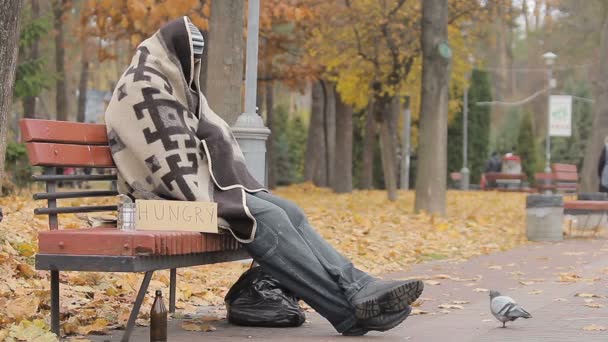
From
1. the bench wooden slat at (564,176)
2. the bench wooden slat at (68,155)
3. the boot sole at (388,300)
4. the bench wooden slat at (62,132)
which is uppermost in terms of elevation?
the bench wooden slat at (62,132)

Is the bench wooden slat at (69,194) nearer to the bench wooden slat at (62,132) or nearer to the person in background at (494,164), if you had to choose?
the bench wooden slat at (62,132)

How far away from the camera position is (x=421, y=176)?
19.8 meters

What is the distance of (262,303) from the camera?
22.6ft

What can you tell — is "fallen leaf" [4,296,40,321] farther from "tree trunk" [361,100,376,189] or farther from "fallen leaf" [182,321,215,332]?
"tree trunk" [361,100,376,189]

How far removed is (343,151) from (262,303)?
27140 millimetres

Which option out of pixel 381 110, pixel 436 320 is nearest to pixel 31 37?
pixel 381 110

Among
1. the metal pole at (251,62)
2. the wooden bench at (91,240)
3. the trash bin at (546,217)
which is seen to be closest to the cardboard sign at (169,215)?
the wooden bench at (91,240)

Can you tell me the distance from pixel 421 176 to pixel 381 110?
9.01 meters

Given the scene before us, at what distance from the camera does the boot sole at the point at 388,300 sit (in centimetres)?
619

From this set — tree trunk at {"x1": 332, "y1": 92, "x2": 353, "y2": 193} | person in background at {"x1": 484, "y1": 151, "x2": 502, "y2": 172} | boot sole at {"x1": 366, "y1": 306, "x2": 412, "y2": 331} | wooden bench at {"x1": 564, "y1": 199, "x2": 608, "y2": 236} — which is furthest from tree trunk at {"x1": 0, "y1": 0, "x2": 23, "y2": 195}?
person in background at {"x1": 484, "y1": 151, "x2": 502, "y2": 172}

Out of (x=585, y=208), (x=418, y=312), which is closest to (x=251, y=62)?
(x=418, y=312)

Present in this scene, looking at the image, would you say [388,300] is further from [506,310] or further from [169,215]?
[169,215]

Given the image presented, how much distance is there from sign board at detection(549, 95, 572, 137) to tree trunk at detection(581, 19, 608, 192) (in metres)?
9.40

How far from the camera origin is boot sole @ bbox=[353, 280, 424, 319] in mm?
6188
